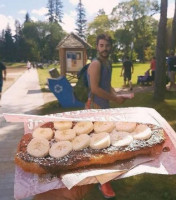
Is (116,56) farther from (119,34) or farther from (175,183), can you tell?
(175,183)

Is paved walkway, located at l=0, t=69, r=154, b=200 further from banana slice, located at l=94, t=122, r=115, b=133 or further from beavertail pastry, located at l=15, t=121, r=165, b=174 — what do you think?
banana slice, located at l=94, t=122, r=115, b=133

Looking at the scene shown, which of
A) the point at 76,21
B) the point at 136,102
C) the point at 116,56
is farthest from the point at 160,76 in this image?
the point at 76,21

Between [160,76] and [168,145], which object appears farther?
[160,76]

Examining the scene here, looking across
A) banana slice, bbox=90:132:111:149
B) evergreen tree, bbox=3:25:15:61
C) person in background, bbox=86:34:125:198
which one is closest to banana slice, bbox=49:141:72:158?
banana slice, bbox=90:132:111:149

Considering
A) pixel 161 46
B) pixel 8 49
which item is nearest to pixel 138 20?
pixel 8 49

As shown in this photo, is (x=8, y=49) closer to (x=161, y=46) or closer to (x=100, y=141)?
(x=161, y=46)

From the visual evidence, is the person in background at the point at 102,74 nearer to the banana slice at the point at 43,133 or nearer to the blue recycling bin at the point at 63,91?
the banana slice at the point at 43,133
